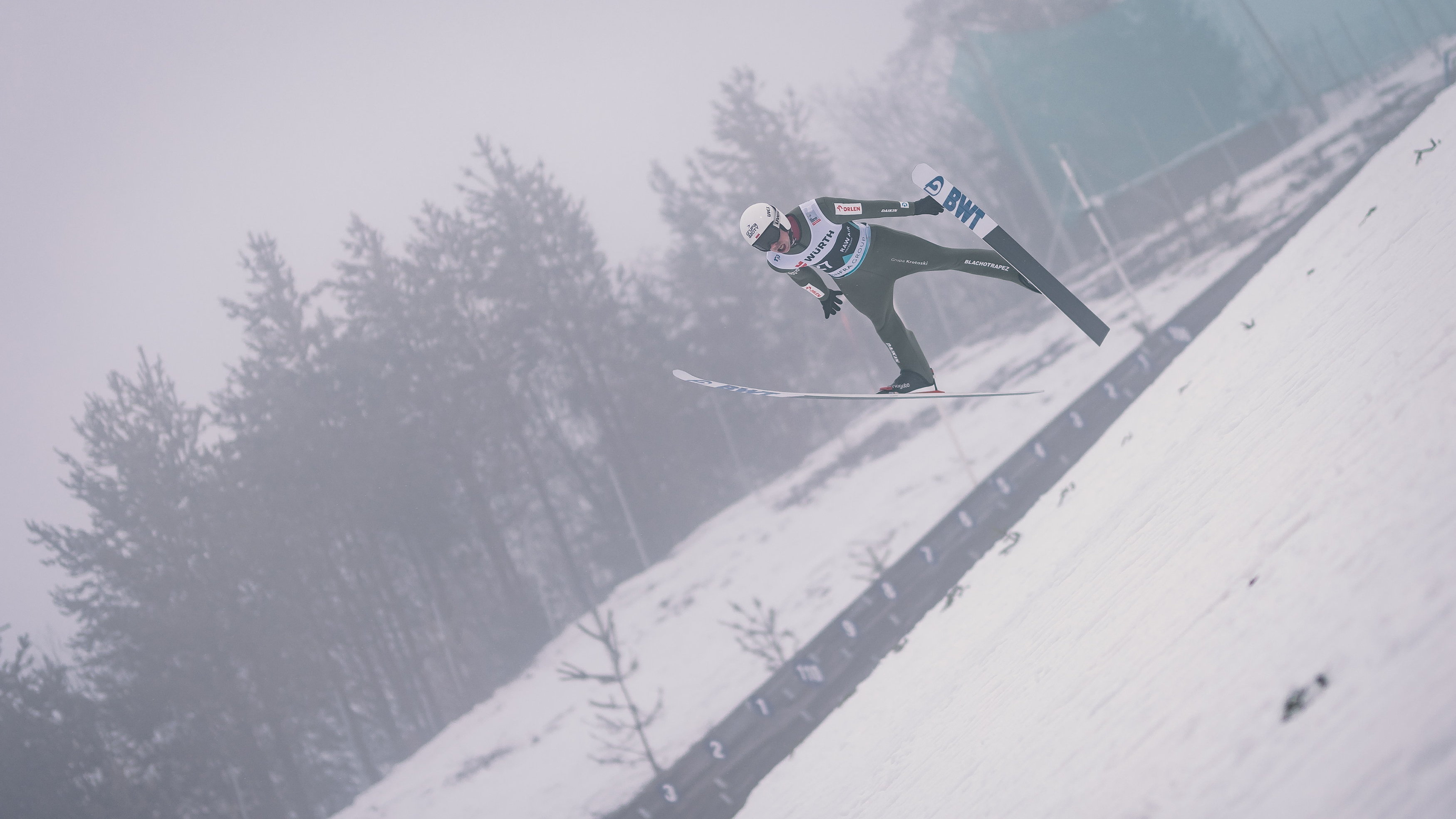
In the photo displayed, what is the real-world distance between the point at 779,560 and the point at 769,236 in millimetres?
21539

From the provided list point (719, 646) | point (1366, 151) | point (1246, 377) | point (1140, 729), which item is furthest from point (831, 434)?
point (1140, 729)

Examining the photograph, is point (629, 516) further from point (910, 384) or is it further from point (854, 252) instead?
point (854, 252)

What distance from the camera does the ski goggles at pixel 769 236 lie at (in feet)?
18.3

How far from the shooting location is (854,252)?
229 inches

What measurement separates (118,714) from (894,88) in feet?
→ 171

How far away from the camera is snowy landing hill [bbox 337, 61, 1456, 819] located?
2059 cm

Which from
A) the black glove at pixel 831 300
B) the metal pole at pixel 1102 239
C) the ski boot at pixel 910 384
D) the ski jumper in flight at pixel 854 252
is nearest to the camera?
the ski jumper in flight at pixel 854 252

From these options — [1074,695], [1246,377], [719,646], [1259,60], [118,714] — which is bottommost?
[719,646]

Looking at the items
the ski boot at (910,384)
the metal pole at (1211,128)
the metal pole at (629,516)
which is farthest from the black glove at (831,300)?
the metal pole at (1211,128)

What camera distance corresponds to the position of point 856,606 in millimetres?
17953

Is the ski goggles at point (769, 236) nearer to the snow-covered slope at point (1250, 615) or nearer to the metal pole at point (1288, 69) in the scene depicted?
the snow-covered slope at point (1250, 615)

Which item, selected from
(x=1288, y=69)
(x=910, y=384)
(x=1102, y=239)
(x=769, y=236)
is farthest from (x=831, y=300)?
(x=1288, y=69)

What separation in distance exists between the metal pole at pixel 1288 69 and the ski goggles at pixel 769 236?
1873 inches

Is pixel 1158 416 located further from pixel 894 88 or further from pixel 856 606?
pixel 894 88
